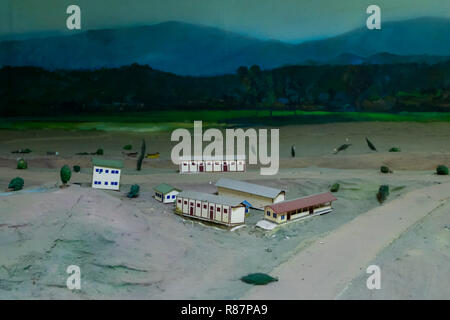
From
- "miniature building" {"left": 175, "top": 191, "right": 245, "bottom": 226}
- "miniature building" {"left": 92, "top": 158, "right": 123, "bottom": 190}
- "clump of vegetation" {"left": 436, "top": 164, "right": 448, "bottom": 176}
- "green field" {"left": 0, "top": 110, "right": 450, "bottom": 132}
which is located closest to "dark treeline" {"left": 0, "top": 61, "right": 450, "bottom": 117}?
"green field" {"left": 0, "top": 110, "right": 450, "bottom": 132}

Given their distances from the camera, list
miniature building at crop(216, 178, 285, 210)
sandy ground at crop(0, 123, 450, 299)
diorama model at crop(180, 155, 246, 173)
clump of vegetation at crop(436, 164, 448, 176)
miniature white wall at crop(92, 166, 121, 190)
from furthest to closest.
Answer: diorama model at crop(180, 155, 246, 173) < clump of vegetation at crop(436, 164, 448, 176) < miniature white wall at crop(92, 166, 121, 190) < miniature building at crop(216, 178, 285, 210) < sandy ground at crop(0, 123, 450, 299)

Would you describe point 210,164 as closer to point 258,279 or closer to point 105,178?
point 105,178

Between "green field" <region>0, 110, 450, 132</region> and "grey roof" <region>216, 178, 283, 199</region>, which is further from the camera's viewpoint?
"green field" <region>0, 110, 450, 132</region>

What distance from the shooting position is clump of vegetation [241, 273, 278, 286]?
36.7ft

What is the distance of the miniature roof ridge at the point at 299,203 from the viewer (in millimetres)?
16641

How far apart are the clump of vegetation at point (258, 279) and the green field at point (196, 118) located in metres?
24.5

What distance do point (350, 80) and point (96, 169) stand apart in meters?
24.1

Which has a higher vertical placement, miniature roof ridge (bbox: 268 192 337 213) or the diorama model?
the diorama model

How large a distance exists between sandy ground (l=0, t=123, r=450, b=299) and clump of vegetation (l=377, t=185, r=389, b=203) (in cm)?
30

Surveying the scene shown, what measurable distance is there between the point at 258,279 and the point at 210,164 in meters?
12.9

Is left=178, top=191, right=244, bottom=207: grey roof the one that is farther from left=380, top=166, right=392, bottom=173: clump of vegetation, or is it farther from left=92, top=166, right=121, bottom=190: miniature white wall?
left=380, top=166, right=392, bottom=173: clump of vegetation

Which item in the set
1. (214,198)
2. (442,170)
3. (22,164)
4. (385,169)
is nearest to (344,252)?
(214,198)
